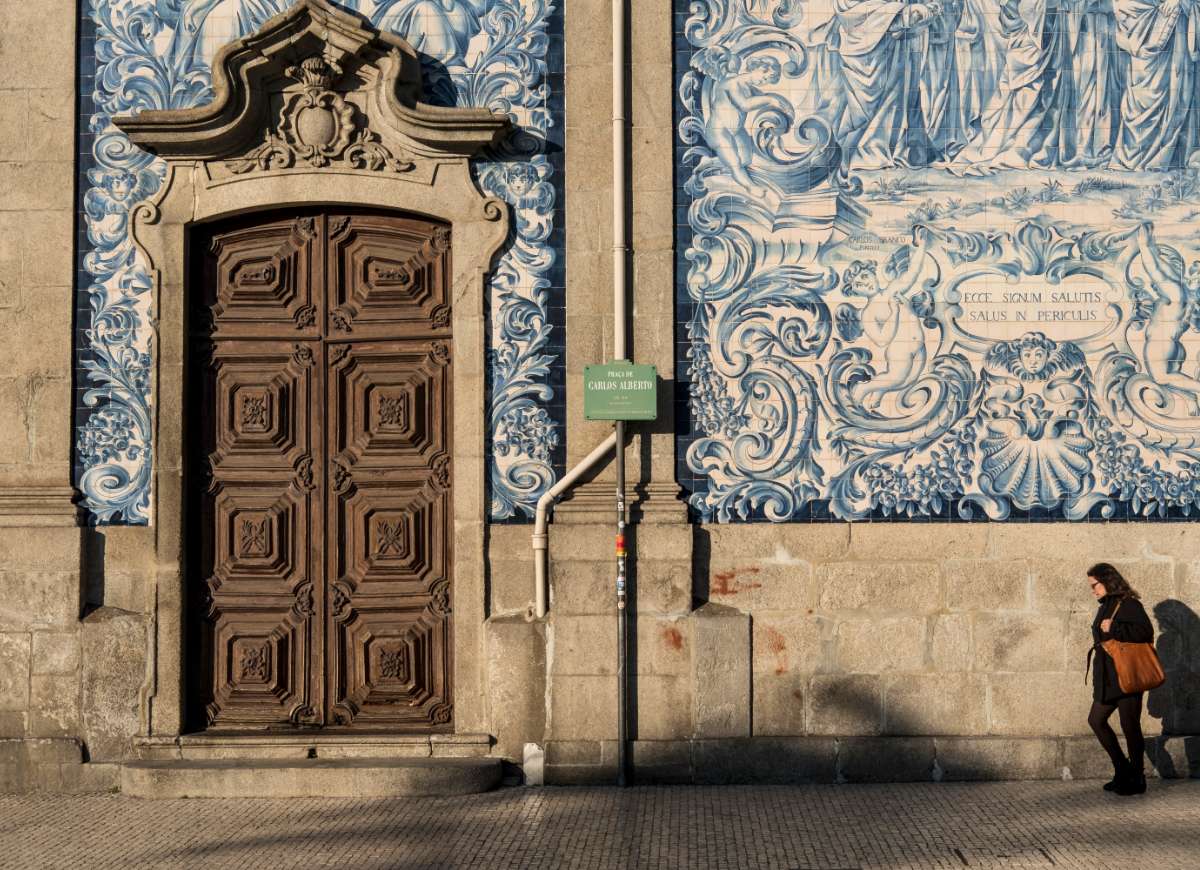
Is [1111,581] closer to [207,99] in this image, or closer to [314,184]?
[314,184]

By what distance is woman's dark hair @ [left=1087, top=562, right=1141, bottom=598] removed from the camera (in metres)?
8.37

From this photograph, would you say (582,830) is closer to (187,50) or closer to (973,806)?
(973,806)

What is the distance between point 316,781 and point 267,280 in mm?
3078

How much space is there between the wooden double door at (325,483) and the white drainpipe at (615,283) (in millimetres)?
649

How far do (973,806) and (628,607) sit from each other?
7.37ft

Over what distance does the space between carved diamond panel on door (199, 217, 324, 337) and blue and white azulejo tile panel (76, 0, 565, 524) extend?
0.44m

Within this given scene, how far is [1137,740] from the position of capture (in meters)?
8.38

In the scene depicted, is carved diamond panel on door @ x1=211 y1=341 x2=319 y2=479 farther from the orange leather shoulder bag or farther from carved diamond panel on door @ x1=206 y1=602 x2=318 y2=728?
the orange leather shoulder bag

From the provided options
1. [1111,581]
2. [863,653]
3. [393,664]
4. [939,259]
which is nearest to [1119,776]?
[1111,581]

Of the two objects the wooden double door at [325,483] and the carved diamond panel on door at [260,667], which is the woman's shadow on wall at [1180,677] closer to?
the wooden double door at [325,483]

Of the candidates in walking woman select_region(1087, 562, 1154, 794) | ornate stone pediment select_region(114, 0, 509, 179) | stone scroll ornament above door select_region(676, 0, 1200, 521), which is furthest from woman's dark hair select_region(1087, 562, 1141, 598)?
ornate stone pediment select_region(114, 0, 509, 179)

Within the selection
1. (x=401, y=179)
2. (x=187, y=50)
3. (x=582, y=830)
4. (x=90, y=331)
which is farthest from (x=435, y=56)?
(x=582, y=830)

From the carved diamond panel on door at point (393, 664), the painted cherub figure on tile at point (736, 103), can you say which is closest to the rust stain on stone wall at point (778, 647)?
the carved diamond panel on door at point (393, 664)

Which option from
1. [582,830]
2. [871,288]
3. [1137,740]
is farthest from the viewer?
[871,288]
